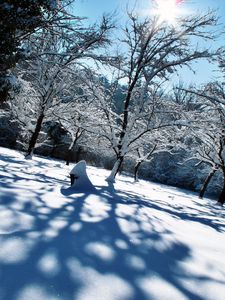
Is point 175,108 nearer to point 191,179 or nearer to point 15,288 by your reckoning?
point 15,288

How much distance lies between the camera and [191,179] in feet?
127

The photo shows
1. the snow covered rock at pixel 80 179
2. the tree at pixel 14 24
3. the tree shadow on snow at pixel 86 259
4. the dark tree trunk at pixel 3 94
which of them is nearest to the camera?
the tree shadow on snow at pixel 86 259

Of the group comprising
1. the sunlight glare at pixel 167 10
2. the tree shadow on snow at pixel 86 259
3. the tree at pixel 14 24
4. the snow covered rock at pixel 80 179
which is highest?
the sunlight glare at pixel 167 10

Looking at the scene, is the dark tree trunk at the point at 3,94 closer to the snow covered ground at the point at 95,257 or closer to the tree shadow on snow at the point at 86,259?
the snow covered ground at the point at 95,257

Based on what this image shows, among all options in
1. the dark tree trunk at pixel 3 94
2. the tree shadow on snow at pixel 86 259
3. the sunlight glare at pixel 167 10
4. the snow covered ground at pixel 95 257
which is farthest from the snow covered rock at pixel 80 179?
the sunlight glare at pixel 167 10

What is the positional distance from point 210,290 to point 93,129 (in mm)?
11883

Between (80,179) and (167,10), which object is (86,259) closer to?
(80,179)

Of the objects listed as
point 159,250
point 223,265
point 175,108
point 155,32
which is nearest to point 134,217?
point 159,250

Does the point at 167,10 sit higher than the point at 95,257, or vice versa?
the point at 167,10

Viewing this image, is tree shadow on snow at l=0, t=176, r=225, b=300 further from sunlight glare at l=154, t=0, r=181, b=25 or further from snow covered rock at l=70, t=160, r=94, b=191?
sunlight glare at l=154, t=0, r=181, b=25

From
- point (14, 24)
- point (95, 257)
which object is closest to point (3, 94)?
point (14, 24)

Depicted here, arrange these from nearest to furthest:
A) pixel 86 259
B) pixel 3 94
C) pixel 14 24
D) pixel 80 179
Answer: pixel 86 259 < pixel 80 179 < pixel 14 24 < pixel 3 94

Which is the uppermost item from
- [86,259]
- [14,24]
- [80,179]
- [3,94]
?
[14,24]

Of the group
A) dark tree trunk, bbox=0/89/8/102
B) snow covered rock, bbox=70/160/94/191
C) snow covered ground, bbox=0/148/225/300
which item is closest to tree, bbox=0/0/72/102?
dark tree trunk, bbox=0/89/8/102
